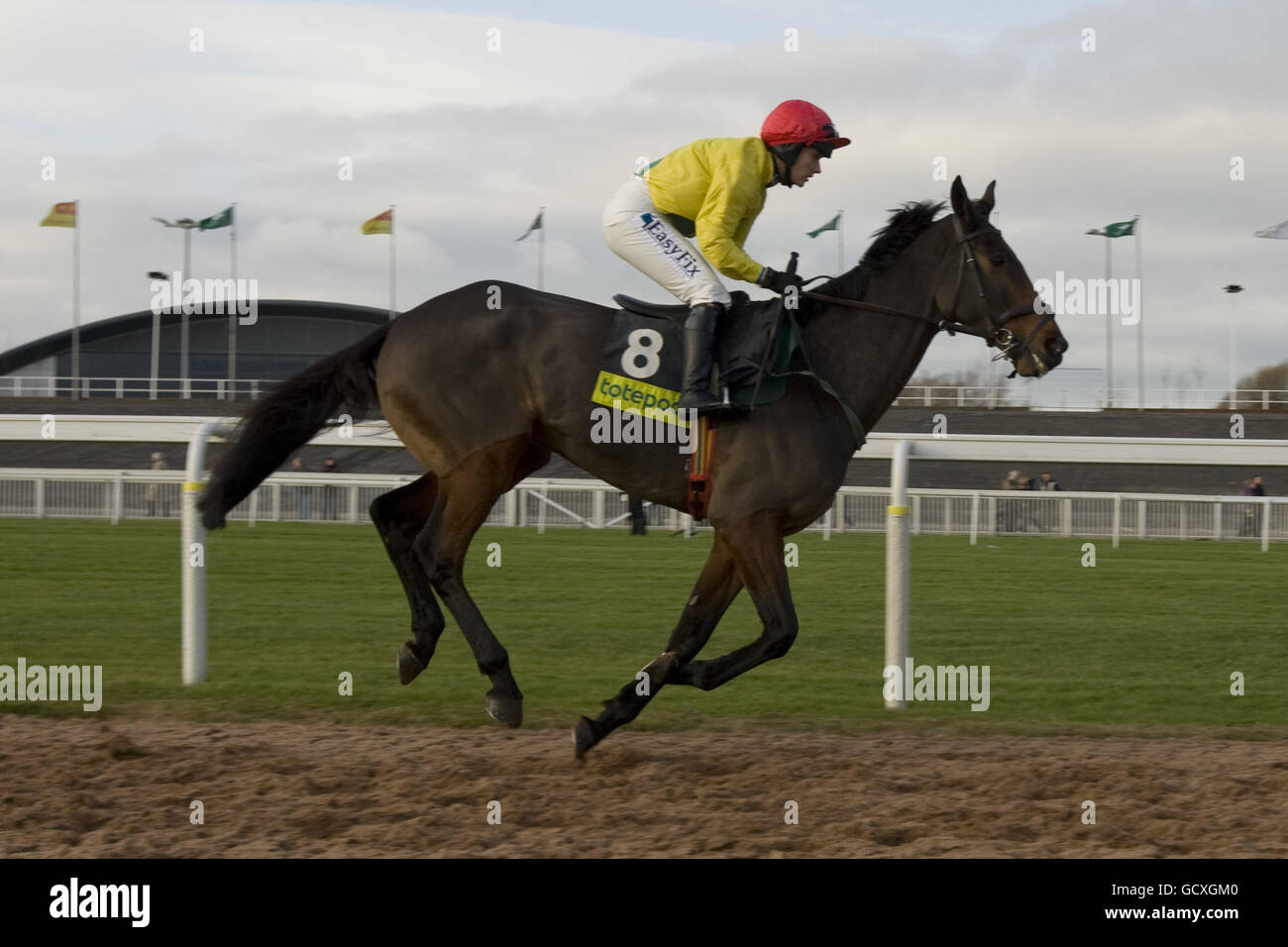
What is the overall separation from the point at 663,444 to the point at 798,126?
114 cm

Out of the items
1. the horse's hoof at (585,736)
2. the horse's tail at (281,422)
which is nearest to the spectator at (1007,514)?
the horse's tail at (281,422)

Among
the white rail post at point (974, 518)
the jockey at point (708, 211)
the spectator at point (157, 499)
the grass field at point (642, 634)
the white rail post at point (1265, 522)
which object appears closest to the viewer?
the jockey at point (708, 211)

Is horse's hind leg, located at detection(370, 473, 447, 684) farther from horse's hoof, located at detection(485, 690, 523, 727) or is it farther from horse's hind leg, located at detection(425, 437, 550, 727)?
horse's hoof, located at detection(485, 690, 523, 727)

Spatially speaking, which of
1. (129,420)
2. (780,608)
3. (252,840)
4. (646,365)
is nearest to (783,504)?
(780,608)

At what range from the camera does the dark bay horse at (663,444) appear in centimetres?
450

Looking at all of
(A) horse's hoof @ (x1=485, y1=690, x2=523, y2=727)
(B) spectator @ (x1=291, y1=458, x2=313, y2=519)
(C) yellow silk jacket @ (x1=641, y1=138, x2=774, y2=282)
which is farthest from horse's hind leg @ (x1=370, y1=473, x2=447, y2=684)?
(B) spectator @ (x1=291, y1=458, x2=313, y2=519)

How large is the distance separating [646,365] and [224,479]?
5.49 ft

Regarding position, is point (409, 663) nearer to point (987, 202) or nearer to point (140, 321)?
point (987, 202)

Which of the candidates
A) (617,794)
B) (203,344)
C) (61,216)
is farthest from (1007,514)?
(203,344)

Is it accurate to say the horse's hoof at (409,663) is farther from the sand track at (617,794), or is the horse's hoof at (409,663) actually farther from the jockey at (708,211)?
the jockey at (708,211)

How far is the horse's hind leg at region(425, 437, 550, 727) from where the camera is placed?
4812 mm

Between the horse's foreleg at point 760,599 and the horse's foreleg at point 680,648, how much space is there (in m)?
0.06
